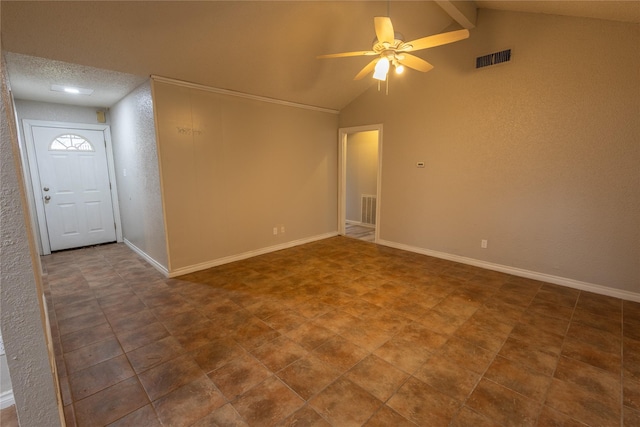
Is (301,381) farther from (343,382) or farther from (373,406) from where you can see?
(373,406)

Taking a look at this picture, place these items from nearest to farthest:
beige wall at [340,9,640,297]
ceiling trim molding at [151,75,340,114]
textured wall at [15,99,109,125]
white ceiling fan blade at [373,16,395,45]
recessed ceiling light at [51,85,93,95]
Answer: white ceiling fan blade at [373,16,395,45] < beige wall at [340,9,640,297] < ceiling trim molding at [151,75,340,114] < recessed ceiling light at [51,85,93,95] < textured wall at [15,99,109,125]

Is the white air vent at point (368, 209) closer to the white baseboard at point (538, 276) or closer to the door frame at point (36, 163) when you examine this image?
the white baseboard at point (538, 276)

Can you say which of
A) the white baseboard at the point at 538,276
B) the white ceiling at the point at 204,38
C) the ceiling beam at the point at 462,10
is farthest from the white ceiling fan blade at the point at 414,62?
the white baseboard at the point at 538,276

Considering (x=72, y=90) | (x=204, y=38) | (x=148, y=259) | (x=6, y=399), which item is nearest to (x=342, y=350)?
(x=6, y=399)

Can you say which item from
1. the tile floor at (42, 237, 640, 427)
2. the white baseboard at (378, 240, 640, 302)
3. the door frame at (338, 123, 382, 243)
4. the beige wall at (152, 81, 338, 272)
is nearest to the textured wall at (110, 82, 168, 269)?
the beige wall at (152, 81, 338, 272)

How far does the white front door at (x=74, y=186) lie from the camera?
4559 mm

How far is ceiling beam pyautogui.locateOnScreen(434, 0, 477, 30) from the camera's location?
3.11 meters

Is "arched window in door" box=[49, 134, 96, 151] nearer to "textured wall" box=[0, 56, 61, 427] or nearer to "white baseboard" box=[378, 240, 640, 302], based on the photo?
"textured wall" box=[0, 56, 61, 427]

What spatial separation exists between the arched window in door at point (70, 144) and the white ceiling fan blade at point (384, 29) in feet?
16.8

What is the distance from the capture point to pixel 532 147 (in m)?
3.37

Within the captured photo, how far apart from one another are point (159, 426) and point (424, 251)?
3.91m

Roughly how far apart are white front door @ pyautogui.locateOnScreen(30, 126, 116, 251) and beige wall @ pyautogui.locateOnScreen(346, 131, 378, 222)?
15.9ft

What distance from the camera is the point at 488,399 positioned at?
175 cm

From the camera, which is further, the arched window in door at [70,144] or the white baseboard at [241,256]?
the arched window in door at [70,144]
